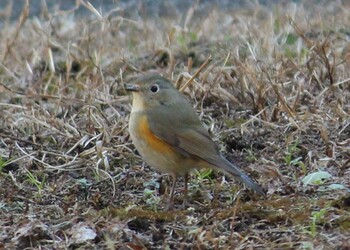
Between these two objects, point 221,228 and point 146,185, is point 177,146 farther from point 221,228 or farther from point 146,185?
point 221,228

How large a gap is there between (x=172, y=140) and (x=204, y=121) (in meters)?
1.19

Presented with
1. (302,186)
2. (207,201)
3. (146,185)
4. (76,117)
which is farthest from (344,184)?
(76,117)

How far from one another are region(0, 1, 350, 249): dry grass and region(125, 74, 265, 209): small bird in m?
0.20

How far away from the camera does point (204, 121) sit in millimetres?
6598

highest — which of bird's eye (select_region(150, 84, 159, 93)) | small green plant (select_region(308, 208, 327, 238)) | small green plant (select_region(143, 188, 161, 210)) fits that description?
bird's eye (select_region(150, 84, 159, 93))

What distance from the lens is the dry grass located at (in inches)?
188

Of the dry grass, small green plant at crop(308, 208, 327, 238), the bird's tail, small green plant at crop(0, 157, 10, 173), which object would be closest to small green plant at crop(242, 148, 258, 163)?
the dry grass

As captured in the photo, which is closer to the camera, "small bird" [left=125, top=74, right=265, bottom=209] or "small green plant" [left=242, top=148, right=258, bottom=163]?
"small bird" [left=125, top=74, right=265, bottom=209]

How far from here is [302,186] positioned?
5.39 m

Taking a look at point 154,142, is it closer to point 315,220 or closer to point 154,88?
point 154,88

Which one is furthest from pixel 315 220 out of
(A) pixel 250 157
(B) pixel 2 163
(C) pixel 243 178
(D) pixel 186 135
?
(B) pixel 2 163

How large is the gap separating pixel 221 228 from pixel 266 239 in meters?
0.25

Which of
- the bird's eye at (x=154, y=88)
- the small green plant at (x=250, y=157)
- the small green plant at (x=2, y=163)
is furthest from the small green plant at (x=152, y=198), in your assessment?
the small green plant at (x=2, y=163)

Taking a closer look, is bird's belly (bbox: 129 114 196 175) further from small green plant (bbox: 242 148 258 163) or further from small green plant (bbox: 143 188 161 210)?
small green plant (bbox: 242 148 258 163)
